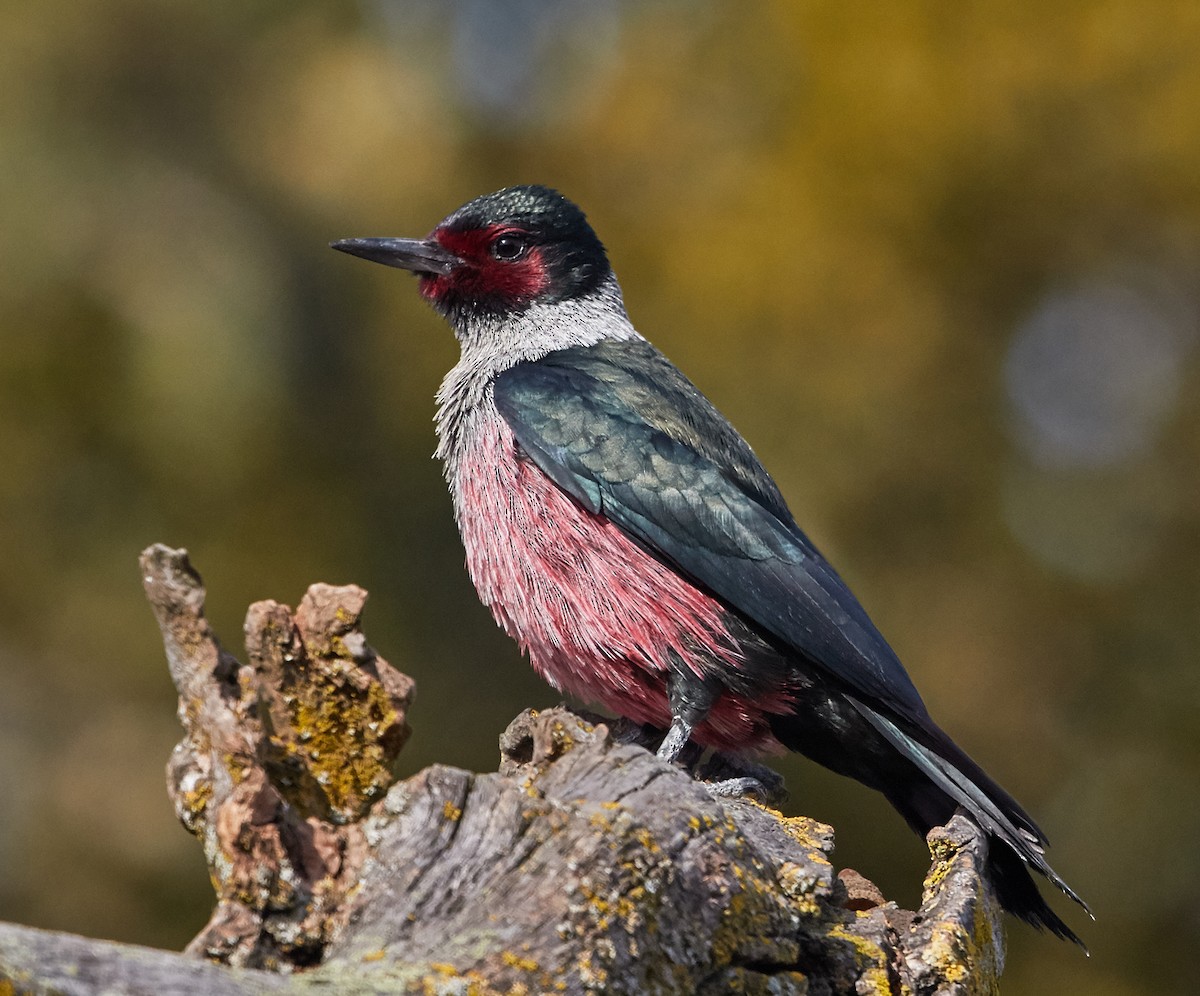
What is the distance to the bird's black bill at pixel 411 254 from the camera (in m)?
6.06

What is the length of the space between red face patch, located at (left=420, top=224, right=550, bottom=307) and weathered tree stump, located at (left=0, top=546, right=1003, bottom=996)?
2.81 m

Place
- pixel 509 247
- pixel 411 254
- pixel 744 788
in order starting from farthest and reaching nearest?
pixel 509 247 → pixel 411 254 → pixel 744 788

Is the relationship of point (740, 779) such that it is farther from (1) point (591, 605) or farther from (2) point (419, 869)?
(2) point (419, 869)

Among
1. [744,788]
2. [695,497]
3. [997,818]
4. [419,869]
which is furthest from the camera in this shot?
[695,497]

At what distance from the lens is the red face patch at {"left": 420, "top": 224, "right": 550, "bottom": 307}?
6.14 m

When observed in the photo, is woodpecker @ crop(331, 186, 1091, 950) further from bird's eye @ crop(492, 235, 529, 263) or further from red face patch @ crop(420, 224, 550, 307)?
bird's eye @ crop(492, 235, 529, 263)

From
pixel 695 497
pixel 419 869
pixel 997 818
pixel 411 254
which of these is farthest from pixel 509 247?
pixel 419 869

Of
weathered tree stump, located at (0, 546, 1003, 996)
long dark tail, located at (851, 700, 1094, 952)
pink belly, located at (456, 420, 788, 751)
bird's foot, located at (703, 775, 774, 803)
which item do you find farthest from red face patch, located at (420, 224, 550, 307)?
weathered tree stump, located at (0, 546, 1003, 996)

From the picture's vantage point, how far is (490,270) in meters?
6.17

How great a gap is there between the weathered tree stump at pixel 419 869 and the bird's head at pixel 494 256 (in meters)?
2.80

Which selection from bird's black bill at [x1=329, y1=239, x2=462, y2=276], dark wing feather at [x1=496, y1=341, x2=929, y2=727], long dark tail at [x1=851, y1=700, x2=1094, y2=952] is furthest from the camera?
bird's black bill at [x1=329, y1=239, x2=462, y2=276]

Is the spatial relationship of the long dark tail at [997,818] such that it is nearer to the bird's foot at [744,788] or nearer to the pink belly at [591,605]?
the bird's foot at [744,788]

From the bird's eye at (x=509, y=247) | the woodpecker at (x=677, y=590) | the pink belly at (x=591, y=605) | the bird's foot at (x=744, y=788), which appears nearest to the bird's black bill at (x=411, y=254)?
the bird's eye at (x=509, y=247)

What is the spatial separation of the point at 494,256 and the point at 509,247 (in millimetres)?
70
